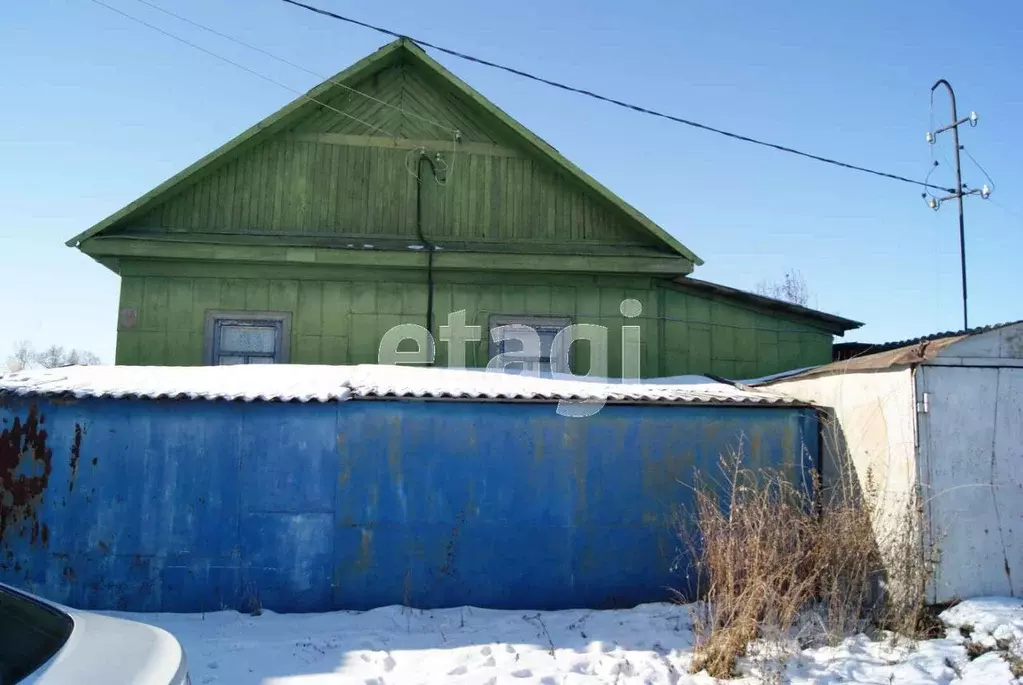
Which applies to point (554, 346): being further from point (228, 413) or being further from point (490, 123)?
point (228, 413)

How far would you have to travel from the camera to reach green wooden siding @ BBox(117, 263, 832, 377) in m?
10.4

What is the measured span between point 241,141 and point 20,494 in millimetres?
5511

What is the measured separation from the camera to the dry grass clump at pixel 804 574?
5.91 meters

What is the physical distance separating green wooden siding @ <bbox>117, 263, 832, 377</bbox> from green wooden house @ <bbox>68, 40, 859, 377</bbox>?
0.02 meters

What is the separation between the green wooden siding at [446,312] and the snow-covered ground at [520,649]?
444cm

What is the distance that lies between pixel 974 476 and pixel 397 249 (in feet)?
24.2

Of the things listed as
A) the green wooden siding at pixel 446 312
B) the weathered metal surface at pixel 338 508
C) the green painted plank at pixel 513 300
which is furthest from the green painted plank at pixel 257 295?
the weathered metal surface at pixel 338 508

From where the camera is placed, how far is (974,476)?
261 inches

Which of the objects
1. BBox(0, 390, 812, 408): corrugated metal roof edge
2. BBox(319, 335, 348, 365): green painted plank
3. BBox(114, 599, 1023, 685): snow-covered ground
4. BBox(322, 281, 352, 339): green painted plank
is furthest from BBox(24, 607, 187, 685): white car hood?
BBox(322, 281, 352, 339): green painted plank

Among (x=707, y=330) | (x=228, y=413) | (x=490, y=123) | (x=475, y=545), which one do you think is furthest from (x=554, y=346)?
(x=228, y=413)

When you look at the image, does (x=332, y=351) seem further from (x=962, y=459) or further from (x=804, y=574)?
(x=962, y=459)

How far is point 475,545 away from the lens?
7.27 m

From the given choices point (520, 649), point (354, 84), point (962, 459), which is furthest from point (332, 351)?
point (962, 459)

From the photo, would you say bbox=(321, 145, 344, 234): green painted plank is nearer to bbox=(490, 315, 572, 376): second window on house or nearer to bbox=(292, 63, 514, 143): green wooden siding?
bbox=(292, 63, 514, 143): green wooden siding
